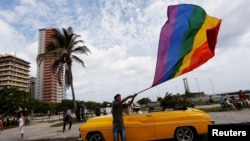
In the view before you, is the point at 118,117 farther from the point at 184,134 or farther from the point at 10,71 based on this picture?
the point at 10,71

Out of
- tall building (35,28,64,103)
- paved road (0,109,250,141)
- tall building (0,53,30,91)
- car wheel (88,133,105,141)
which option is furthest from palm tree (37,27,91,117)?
tall building (35,28,64,103)

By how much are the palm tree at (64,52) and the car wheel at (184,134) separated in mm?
23594

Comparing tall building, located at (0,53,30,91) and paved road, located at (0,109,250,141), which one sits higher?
tall building, located at (0,53,30,91)

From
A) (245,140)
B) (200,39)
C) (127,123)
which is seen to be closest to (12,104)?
(127,123)

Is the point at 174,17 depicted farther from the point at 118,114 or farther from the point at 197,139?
the point at 197,139

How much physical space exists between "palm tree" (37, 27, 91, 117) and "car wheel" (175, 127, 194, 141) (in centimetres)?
2359

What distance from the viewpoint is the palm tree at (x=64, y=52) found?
31688mm

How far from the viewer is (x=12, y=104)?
39.7 meters

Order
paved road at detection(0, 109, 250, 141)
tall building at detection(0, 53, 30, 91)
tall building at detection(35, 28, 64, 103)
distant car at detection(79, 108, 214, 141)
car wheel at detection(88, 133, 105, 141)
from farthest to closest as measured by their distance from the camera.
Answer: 1. tall building at detection(35, 28, 64, 103)
2. tall building at detection(0, 53, 30, 91)
3. paved road at detection(0, 109, 250, 141)
4. car wheel at detection(88, 133, 105, 141)
5. distant car at detection(79, 108, 214, 141)

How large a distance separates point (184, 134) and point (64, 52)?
24531mm

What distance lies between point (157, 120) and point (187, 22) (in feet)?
11.3

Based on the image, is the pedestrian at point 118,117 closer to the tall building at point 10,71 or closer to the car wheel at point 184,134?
the car wheel at point 184,134

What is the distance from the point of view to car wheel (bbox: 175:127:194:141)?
364 inches

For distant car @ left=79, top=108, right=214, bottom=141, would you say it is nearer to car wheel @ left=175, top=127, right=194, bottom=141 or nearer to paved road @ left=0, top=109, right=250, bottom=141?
car wheel @ left=175, top=127, right=194, bottom=141
